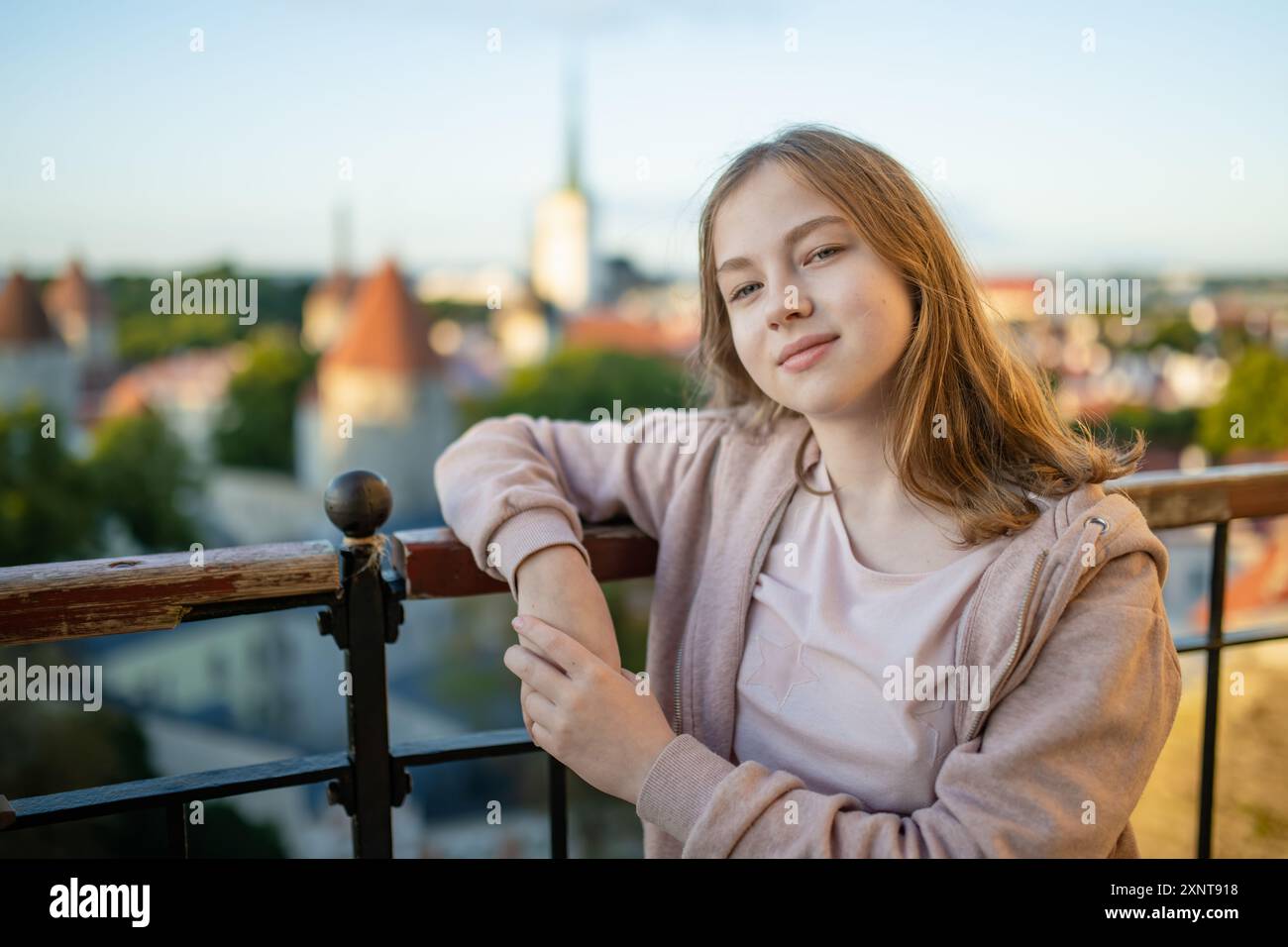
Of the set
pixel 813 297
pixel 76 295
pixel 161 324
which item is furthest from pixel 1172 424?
pixel 76 295

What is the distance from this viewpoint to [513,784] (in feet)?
56.6

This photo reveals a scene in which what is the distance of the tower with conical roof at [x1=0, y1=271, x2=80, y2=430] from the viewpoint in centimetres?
2969

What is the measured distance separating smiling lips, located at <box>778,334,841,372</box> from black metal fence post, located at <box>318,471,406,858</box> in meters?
0.40

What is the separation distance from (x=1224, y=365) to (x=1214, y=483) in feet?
119

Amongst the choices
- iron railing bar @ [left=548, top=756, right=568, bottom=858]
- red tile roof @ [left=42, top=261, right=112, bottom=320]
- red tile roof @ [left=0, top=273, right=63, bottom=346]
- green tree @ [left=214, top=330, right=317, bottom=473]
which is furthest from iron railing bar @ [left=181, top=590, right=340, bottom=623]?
red tile roof @ [left=42, top=261, right=112, bottom=320]

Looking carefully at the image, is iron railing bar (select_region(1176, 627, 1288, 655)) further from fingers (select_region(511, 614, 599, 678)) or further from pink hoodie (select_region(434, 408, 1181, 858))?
fingers (select_region(511, 614, 599, 678))

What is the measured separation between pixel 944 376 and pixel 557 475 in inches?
17.1

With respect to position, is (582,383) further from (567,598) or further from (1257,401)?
(567,598)

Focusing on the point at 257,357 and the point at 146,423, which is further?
the point at 257,357

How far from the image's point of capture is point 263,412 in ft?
103

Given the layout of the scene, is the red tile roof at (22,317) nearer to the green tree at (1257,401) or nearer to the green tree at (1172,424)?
the green tree at (1172,424)

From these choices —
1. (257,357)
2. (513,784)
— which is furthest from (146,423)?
(513,784)

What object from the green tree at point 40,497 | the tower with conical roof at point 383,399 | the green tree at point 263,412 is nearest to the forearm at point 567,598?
the green tree at point 40,497
